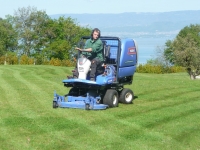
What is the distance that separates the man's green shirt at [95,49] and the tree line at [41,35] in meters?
63.8

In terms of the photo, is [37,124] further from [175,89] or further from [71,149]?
[175,89]

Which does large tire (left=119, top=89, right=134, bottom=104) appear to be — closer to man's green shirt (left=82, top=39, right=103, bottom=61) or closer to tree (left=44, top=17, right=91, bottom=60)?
man's green shirt (left=82, top=39, right=103, bottom=61)

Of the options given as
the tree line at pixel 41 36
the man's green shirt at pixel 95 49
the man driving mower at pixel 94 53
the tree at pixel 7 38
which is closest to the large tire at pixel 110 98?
the man driving mower at pixel 94 53

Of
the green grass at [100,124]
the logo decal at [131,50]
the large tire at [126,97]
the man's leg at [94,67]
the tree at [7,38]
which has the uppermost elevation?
the tree at [7,38]

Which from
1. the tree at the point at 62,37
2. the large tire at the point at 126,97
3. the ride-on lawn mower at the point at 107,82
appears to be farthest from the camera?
the tree at the point at 62,37

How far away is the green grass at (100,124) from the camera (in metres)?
8.32

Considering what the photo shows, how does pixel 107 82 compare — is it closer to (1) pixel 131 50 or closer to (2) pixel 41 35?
(1) pixel 131 50

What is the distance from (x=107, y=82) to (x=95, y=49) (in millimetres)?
877

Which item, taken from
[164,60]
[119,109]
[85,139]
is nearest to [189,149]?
[85,139]

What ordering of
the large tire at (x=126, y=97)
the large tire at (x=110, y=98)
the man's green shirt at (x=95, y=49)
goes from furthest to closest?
1. the large tire at (x=126, y=97)
2. the large tire at (x=110, y=98)
3. the man's green shirt at (x=95, y=49)

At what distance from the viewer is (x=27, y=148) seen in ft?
25.8

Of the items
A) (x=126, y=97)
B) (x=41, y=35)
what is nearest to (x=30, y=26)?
(x=41, y=35)

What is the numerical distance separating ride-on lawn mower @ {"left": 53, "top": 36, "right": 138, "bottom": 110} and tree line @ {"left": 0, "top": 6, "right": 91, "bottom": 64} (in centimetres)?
6323

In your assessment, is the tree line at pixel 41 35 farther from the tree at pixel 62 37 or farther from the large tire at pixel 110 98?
the large tire at pixel 110 98
